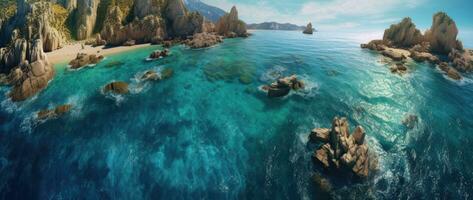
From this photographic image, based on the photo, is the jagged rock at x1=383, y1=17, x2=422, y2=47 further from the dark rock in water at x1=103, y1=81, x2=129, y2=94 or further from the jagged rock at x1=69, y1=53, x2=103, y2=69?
the jagged rock at x1=69, y1=53, x2=103, y2=69

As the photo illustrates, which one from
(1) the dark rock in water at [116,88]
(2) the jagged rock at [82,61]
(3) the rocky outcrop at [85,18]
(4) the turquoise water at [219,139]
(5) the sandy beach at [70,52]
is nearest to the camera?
(4) the turquoise water at [219,139]

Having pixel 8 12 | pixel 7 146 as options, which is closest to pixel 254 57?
pixel 7 146

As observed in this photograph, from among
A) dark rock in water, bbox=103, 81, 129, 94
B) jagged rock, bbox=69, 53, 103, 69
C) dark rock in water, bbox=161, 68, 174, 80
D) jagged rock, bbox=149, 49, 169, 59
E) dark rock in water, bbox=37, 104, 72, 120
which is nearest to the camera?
dark rock in water, bbox=37, 104, 72, 120

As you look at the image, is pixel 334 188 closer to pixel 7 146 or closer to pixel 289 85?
pixel 289 85

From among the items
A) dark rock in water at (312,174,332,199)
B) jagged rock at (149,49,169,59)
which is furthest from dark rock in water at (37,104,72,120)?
dark rock in water at (312,174,332,199)

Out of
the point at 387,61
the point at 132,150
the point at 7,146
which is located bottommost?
the point at 7,146

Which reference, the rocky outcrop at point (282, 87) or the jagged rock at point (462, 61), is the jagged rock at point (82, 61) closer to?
the rocky outcrop at point (282, 87)

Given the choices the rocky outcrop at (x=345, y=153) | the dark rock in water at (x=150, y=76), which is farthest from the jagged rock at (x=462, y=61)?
the dark rock in water at (x=150, y=76)
